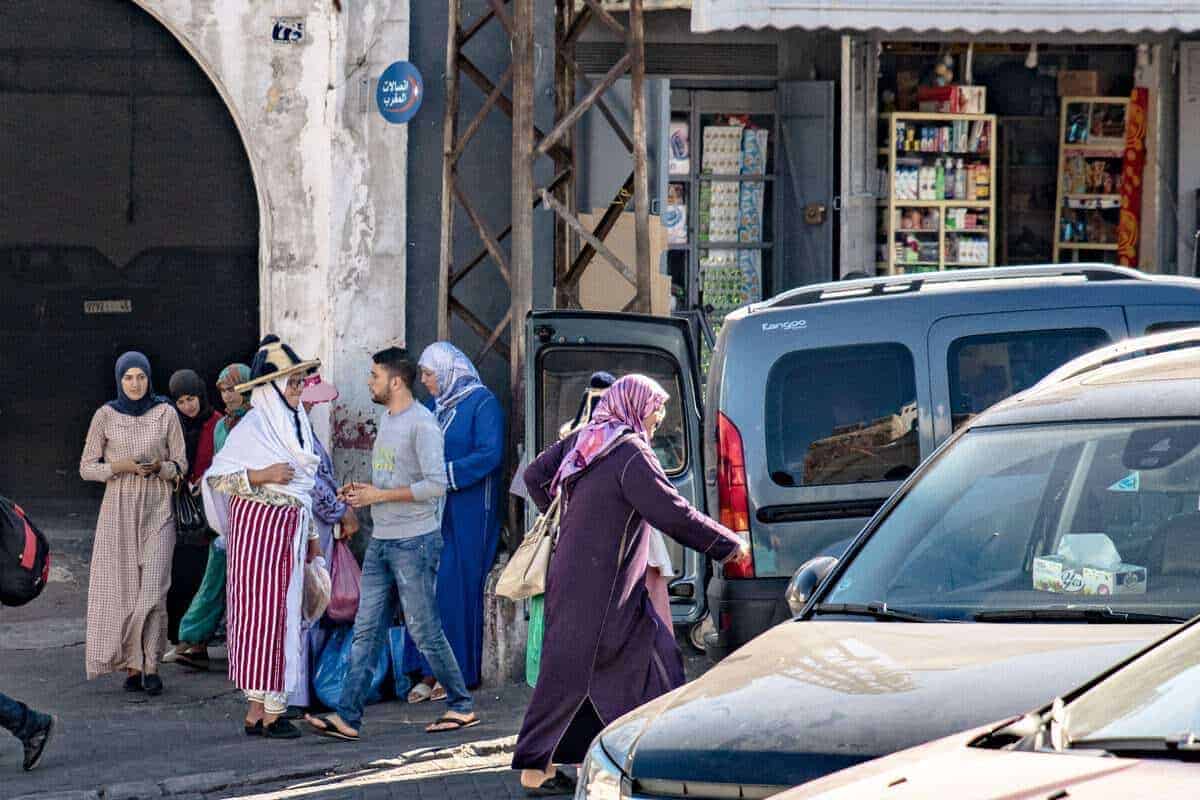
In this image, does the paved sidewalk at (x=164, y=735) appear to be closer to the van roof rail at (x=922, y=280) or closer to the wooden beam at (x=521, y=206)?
the wooden beam at (x=521, y=206)

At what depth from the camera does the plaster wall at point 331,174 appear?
12586 millimetres

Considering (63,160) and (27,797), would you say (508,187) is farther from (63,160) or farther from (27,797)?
(27,797)

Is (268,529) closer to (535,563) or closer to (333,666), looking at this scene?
(333,666)

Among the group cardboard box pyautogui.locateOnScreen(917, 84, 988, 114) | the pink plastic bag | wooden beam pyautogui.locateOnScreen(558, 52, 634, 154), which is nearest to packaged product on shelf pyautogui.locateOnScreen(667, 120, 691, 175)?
cardboard box pyautogui.locateOnScreen(917, 84, 988, 114)

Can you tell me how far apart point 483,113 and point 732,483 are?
12.4ft

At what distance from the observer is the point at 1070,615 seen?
507cm

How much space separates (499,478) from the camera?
1074 cm

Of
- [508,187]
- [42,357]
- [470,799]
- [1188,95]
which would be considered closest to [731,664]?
[470,799]

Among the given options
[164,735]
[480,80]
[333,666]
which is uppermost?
[480,80]

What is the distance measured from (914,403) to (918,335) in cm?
30

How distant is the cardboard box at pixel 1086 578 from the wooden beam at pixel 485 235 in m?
6.43

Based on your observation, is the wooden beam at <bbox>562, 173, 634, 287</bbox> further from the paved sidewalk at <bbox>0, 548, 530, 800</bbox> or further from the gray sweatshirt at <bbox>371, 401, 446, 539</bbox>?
the gray sweatshirt at <bbox>371, 401, 446, 539</bbox>

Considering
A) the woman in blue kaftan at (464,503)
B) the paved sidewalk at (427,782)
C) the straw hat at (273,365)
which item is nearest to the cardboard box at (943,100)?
the woman in blue kaftan at (464,503)

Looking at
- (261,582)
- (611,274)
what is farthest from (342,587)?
(611,274)
